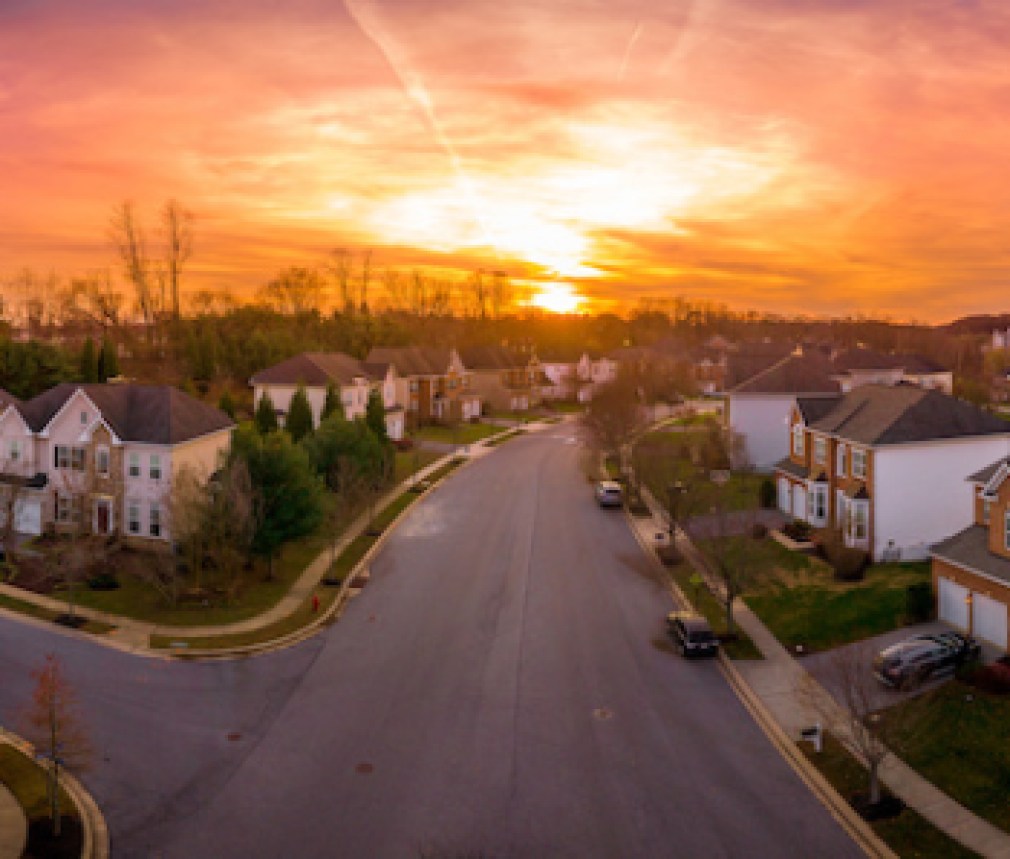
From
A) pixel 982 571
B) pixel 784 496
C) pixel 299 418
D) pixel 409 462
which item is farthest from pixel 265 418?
pixel 982 571

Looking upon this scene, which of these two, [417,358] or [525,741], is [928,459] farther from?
[417,358]

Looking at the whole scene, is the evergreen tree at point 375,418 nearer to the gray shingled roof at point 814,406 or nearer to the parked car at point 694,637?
the gray shingled roof at point 814,406

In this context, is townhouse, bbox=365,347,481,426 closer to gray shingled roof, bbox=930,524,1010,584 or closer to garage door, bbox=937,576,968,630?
gray shingled roof, bbox=930,524,1010,584

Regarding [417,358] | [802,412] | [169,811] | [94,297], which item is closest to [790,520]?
[802,412]

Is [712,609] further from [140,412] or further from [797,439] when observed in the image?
[140,412]

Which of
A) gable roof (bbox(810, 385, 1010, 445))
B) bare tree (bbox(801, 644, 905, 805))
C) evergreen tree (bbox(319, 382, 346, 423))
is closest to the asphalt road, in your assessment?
bare tree (bbox(801, 644, 905, 805))

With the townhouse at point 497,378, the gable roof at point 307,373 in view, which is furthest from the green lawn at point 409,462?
the townhouse at point 497,378

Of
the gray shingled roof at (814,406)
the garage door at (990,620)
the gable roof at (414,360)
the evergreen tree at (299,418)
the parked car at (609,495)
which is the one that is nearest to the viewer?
the garage door at (990,620)
